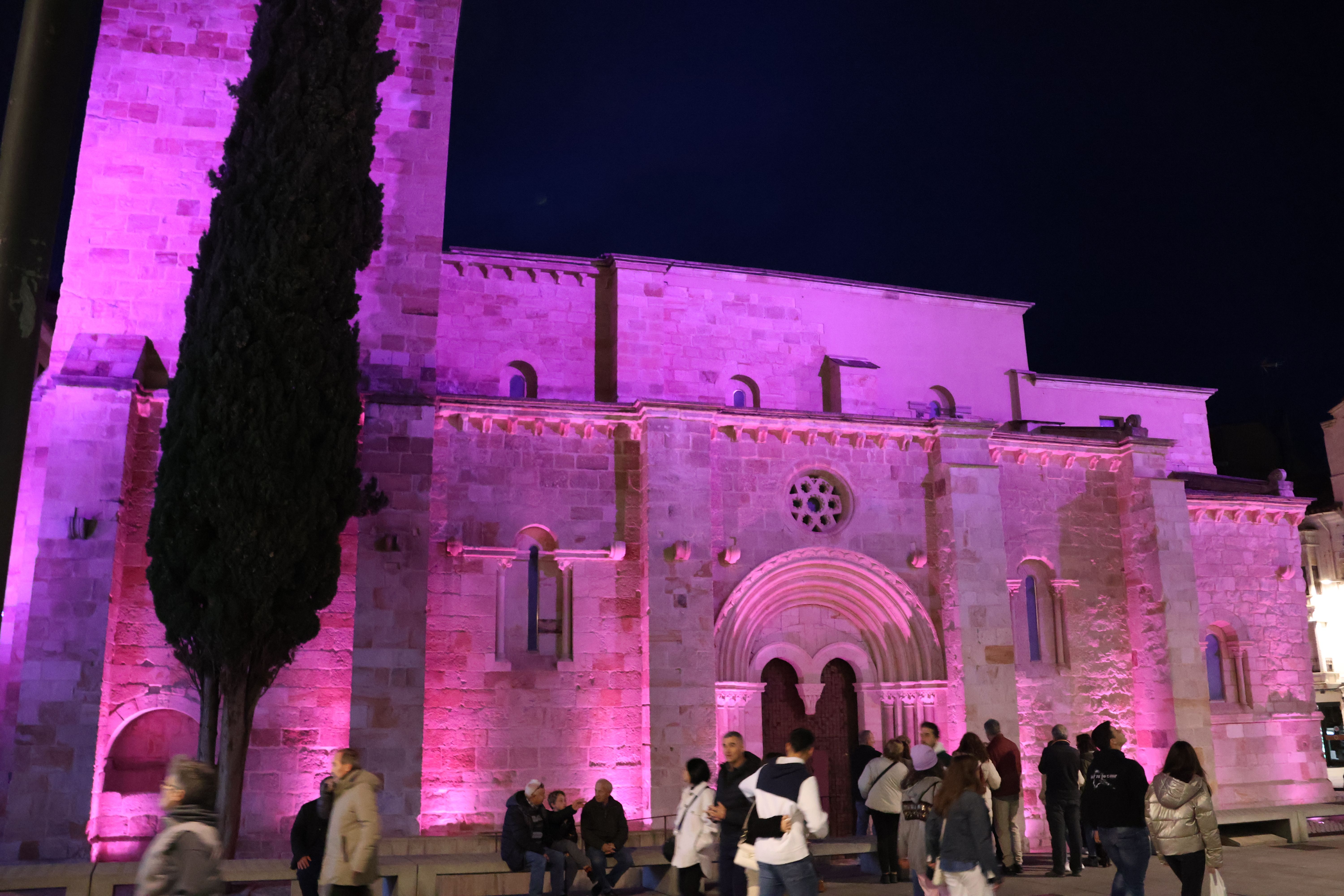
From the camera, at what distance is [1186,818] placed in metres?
6.49

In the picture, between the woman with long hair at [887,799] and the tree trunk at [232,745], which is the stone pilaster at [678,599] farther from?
the tree trunk at [232,745]

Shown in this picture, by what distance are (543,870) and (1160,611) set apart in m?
10.4

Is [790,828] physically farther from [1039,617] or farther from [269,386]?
[1039,617]

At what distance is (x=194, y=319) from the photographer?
1162 centimetres

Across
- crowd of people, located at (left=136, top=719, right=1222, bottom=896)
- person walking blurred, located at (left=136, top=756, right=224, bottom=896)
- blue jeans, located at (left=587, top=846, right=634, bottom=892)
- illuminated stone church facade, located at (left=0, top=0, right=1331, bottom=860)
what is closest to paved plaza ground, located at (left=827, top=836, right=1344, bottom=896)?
crowd of people, located at (left=136, top=719, right=1222, bottom=896)

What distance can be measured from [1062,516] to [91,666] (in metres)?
13.4

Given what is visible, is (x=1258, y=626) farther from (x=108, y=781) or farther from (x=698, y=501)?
(x=108, y=781)

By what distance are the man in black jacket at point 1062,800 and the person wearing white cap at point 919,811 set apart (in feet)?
→ 4.59

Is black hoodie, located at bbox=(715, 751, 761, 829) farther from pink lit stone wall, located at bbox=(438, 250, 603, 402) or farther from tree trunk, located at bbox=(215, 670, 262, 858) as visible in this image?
pink lit stone wall, located at bbox=(438, 250, 603, 402)

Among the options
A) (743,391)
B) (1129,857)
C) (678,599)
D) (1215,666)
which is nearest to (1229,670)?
(1215,666)

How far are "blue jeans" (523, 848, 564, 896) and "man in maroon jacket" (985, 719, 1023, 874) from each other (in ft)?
14.1

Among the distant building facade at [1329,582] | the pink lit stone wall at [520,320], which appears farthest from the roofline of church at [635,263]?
the distant building facade at [1329,582]

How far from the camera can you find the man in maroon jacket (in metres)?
10.3

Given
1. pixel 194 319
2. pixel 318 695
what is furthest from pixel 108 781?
pixel 194 319
